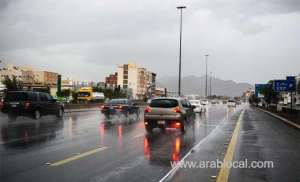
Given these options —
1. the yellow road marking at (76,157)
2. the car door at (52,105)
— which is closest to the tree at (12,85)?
the car door at (52,105)

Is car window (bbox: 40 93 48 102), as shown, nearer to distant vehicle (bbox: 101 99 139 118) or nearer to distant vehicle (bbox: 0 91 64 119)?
distant vehicle (bbox: 0 91 64 119)

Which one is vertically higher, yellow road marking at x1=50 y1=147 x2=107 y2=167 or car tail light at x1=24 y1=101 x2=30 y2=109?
car tail light at x1=24 y1=101 x2=30 y2=109

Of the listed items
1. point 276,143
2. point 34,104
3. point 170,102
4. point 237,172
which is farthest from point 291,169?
point 34,104

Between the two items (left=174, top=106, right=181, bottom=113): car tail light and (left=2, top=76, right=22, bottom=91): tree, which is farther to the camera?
(left=2, top=76, right=22, bottom=91): tree

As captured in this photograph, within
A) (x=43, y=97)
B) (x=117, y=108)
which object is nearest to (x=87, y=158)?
(x=43, y=97)

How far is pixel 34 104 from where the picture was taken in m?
23.7

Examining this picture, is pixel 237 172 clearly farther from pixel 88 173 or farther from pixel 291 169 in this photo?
pixel 88 173

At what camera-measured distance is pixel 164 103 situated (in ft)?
59.2

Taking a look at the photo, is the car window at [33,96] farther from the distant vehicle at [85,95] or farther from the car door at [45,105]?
the distant vehicle at [85,95]

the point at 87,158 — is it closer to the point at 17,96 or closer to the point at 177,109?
the point at 177,109

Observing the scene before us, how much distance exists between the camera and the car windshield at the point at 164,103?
18.0 meters

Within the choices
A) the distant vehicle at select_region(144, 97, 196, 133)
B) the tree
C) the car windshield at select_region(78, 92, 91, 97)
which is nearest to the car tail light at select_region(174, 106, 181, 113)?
the distant vehicle at select_region(144, 97, 196, 133)

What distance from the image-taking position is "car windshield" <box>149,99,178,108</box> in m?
18.0

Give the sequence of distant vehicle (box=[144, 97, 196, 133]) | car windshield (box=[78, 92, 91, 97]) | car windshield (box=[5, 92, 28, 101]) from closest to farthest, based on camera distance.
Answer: distant vehicle (box=[144, 97, 196, 133]) < car windshield (box=[5, 92, 28, 101]) < car windshield (box=[78, 92, 91, 97])
